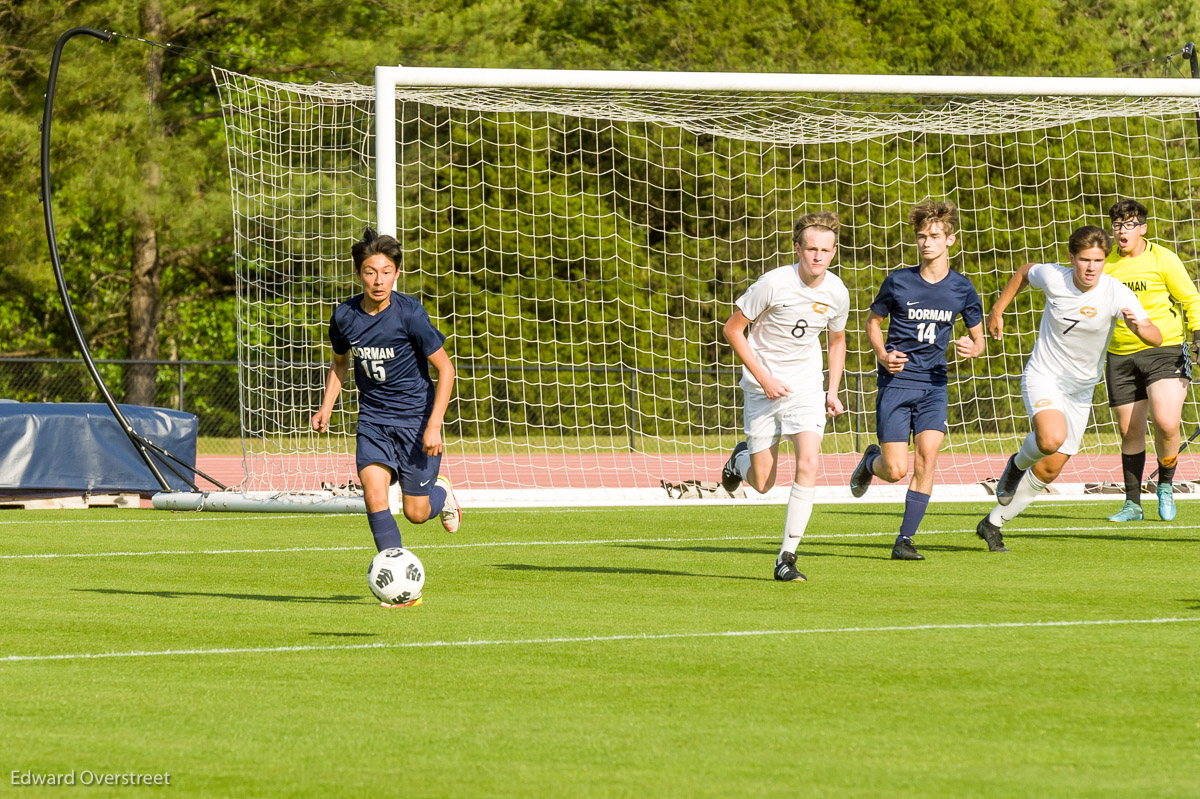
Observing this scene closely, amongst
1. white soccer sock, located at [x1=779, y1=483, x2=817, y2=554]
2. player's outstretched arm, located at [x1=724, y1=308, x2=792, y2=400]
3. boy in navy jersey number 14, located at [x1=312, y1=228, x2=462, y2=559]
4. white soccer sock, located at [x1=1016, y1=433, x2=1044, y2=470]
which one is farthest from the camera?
white soccer sock, located at [x1=1016, y1=433, x2=1044, y2=470]

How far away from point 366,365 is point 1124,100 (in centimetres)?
1107

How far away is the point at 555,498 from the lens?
14516 millimetres

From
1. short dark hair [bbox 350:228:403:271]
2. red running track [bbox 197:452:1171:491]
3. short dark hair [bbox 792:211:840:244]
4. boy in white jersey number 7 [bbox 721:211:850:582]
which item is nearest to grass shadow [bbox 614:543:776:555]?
boy in white jersey number 7 [bbox 721:211:850:582]

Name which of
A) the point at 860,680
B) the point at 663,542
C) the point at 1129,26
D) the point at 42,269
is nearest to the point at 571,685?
the point at 860,680

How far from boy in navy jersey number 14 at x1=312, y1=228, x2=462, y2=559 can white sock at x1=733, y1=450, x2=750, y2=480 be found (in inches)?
82.2

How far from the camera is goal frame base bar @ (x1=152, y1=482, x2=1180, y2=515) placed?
1368cm

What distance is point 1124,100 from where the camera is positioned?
16.2 metres

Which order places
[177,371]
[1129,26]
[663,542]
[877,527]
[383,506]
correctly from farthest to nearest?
[1129,26], [177,371], [877,527], [663,542], [383,506]

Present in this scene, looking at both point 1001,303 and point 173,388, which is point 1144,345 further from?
point 173,388

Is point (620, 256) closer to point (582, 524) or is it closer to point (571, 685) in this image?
point (582, 524)

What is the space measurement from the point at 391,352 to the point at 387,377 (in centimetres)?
13

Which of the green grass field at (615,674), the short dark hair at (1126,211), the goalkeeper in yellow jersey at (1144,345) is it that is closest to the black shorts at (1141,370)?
the goalkeeper in yellow jersey at (1144,345)

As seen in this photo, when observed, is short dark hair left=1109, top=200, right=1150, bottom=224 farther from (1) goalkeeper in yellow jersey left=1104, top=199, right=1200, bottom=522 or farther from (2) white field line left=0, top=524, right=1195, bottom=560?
(2) white field line left=0, top=524, right=1195, bottom=560

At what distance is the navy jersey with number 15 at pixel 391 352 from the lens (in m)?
7.79
